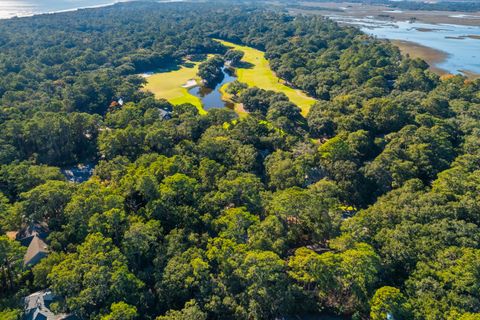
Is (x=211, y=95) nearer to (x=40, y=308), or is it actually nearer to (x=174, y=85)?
Result: (x=174, y=85)

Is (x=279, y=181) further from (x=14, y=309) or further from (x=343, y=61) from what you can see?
(x=343, y=61)

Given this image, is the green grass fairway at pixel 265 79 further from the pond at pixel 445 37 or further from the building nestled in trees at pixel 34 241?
the building nestled in trees at pixel 34 241

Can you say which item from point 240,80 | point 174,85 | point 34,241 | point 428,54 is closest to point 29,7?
point 174,85

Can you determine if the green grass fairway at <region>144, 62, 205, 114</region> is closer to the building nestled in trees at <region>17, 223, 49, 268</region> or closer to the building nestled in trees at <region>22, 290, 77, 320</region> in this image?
the building nestled in trees at <region>17, 223, 49, 268</region>

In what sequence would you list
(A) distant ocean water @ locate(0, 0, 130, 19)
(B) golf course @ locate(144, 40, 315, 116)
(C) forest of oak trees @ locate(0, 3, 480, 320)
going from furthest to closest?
(A) distant ocean water @ locate(0, 0, 130, 19) < (B) golf course @ locate(144, 40, 315, 116) < (C) forest of oak trees @ locate(0, 3, 480, 320)

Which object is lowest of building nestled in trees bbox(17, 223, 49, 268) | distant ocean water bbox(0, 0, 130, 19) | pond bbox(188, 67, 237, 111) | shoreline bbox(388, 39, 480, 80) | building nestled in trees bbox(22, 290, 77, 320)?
pond bbox(188, 67, 237, 111)

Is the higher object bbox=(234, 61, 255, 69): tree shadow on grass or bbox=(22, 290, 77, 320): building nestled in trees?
bbox=(234, 61, 255, 69): tree shadow on grass

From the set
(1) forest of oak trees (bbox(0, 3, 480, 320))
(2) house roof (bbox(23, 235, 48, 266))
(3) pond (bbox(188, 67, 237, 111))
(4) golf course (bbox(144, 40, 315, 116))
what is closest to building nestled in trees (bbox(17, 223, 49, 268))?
(2) house roof (bbox(23, 235, 48, 266))
